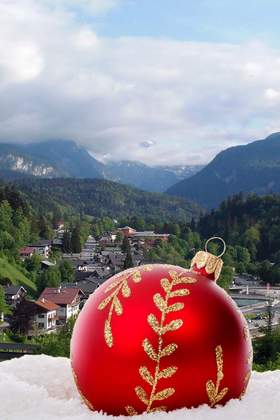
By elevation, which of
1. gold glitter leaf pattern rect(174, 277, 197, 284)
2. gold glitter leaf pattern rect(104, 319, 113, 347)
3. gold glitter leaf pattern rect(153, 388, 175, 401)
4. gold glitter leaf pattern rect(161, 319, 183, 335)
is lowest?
gold glitter leaf pattern rect(153, 388, 175, 401)

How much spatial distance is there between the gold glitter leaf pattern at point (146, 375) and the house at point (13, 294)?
5162 centimetres

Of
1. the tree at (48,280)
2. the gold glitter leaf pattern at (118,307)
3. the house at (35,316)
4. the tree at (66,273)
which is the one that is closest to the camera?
the gold glitter leaf pattern at (118,307)

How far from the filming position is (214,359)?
838 cm

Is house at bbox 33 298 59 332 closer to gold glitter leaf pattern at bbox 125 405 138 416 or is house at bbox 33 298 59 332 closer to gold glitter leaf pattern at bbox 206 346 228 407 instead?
gold glitter leaf pattern at bbox 125 405 138 416

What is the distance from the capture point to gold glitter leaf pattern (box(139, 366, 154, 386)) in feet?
27.2

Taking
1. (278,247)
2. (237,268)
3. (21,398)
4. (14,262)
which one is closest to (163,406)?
(21,398)

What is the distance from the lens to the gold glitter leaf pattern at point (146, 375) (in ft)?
27.2

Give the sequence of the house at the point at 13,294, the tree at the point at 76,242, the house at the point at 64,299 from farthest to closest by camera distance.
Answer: the tree at the point at 76,242
the house at the point at 64,299
the house at the point at 13,294

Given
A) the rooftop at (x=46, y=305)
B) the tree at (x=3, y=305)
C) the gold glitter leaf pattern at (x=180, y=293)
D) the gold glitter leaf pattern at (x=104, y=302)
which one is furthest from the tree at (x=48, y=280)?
the gold glitter leaf pattern at (x=180, y=293)

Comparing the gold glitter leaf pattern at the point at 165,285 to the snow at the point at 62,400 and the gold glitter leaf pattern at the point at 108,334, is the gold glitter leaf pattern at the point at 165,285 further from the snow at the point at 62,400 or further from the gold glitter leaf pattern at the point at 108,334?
the snow at the point at 62,400

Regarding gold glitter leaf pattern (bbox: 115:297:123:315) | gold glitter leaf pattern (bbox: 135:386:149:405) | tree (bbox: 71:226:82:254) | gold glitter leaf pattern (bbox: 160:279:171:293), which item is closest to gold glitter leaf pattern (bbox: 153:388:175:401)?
gold glitter leaf pattern (bbox: 135:386:149:405)

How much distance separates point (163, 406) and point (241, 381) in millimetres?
1169

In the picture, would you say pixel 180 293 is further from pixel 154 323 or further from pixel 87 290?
pixel 87 290

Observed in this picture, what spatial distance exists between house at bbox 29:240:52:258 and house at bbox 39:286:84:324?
2335 centimetres
